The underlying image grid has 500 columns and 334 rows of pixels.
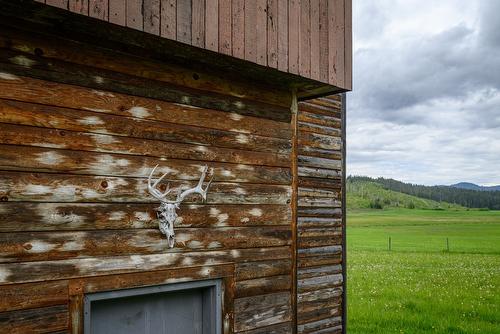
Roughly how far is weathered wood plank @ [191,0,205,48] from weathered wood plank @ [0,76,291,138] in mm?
703

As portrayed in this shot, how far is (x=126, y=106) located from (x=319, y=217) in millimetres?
3493

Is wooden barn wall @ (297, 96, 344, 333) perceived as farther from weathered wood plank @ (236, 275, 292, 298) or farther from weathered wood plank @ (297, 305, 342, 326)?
weathered wood plank @ (236, 275, 292, 298)

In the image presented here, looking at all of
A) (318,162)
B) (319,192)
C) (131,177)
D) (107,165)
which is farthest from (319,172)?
(107,165)

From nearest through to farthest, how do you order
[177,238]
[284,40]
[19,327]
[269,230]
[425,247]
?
[19,327]
[177,238]
[284,40]
[269,230]
[425,247]

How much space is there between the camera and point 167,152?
185 inches

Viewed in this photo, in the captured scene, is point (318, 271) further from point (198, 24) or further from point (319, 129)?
point (198, 24)

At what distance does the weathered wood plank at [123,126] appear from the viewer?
3877 millimetres

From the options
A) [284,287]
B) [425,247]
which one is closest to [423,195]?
[425,247]

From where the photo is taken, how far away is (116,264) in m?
4.31

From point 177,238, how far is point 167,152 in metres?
0.82

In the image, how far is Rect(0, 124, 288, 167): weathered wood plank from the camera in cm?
387

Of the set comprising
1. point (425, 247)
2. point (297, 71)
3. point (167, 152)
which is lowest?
point (425, 247)

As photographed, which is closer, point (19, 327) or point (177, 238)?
point (19, 327)

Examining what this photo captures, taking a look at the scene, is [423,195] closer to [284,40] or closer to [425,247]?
[425,247]
